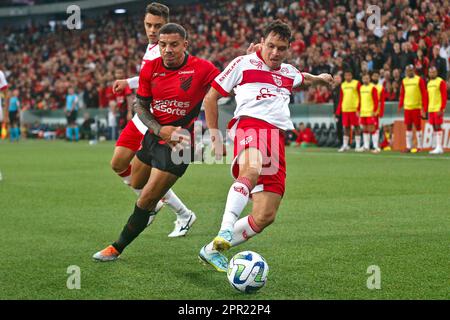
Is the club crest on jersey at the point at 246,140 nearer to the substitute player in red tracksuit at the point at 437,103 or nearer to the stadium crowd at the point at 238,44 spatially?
the substitute player in red tracksuit at the point at 437,103

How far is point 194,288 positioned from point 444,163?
41.9ft

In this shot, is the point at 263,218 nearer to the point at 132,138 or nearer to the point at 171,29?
the point at 171,29

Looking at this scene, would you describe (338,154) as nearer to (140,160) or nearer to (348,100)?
(348,100)

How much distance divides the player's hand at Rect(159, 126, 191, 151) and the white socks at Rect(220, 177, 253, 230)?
2.59 ft

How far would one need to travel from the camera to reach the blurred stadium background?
19.7 feet

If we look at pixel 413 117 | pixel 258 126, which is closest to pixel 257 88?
pixel 258 126

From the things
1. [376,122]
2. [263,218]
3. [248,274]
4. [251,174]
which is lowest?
[376,122]

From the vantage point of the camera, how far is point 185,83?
287 inches

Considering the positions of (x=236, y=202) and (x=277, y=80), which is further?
(x=277, y=80)

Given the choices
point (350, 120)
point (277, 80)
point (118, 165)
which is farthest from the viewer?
point (350, 120)

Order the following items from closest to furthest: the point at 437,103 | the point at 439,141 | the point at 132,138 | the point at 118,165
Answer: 1. the point at 132,138
2. the point at 118,165
3. the point at 439,141
4. the point at 437,103

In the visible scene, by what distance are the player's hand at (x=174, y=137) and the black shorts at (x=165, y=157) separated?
133mm

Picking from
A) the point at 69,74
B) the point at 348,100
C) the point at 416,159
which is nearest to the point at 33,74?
the point at 69,74

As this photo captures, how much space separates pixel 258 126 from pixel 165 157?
0.98 metres
